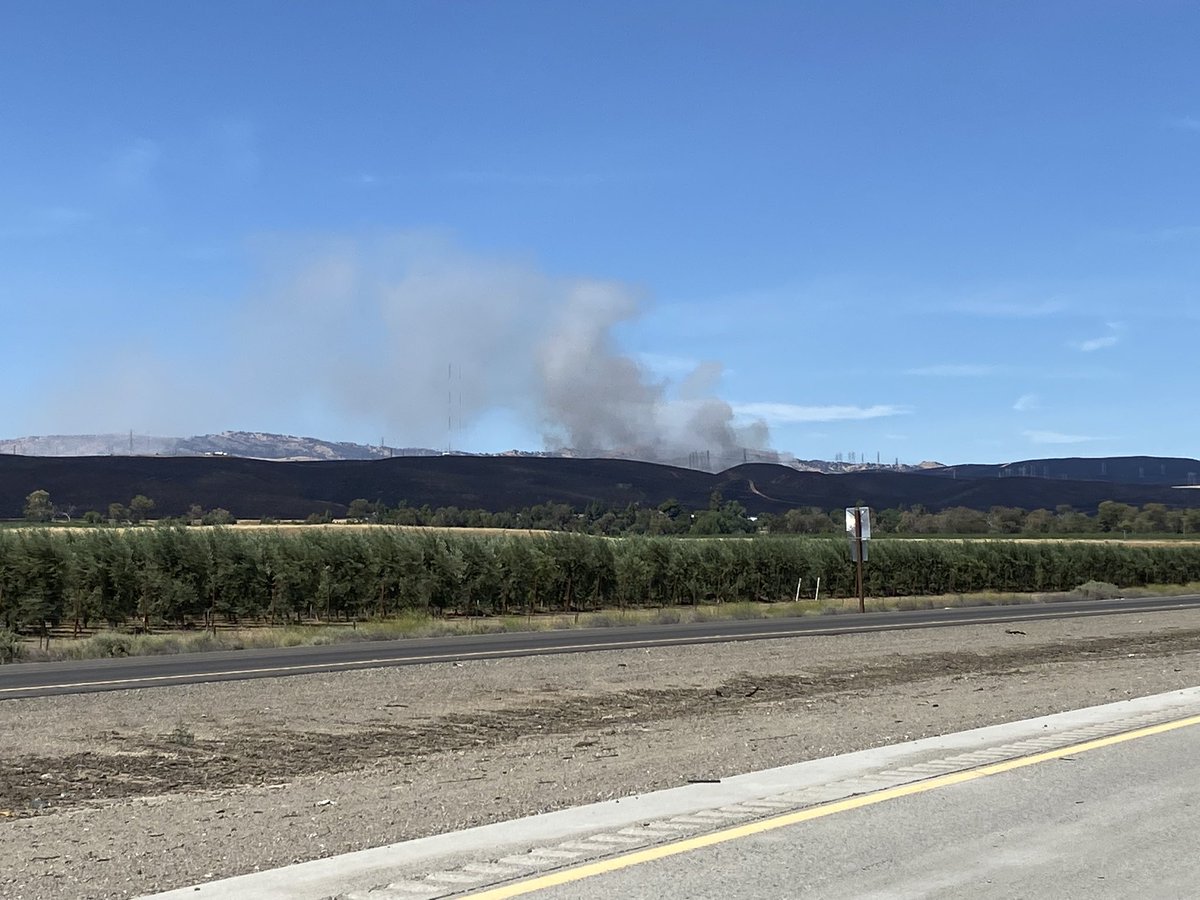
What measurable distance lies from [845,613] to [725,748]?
36.0m

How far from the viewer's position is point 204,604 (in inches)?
1799

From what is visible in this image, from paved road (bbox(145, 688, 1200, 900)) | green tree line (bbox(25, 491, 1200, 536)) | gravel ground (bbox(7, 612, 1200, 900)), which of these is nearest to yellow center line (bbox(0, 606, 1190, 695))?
gravel ground (bbox(7, 612, 1200, 900))

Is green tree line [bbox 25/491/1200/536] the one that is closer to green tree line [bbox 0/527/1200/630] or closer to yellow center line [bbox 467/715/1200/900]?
green tree line [bbox 0/527/1200/630]

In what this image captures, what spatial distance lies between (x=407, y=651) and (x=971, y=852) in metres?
21.9

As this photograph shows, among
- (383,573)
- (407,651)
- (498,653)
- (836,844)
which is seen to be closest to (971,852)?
(836,844)

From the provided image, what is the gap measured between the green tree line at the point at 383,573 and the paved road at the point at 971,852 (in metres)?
38.3

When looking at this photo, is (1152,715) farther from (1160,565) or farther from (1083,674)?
(1160,565)

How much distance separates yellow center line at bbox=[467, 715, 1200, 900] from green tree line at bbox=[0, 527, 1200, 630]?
37.0 m

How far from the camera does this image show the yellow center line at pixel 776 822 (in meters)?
6.74

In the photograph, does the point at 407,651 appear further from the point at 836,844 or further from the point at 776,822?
the point at 836,844

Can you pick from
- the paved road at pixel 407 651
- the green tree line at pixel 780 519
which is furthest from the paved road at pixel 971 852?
the green tree line at pixel 780 519

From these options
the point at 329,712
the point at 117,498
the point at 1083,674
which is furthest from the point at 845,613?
the point at 117,498

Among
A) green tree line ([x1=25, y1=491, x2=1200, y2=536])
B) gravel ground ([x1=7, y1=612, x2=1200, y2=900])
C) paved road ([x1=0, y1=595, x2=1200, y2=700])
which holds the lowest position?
paved road ([x1=0, y1=595, x2=1200, y2=700])

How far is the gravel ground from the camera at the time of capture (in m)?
8.48
